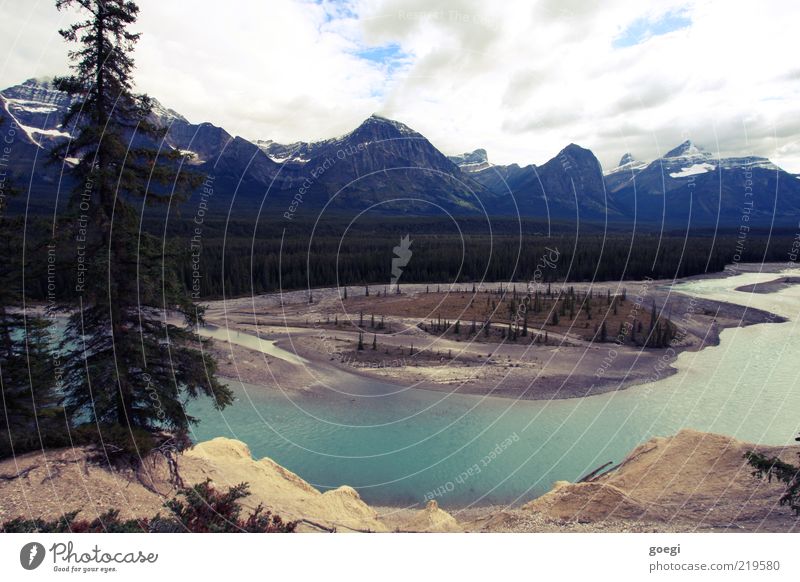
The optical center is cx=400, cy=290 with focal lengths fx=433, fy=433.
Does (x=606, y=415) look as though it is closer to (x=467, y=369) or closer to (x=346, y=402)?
(x=467, y=369)

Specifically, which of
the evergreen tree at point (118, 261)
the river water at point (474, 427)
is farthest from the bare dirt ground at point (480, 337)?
the evergreen tree at point (118, 261)

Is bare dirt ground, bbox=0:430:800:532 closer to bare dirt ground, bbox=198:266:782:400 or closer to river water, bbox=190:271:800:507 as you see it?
river water, bbox=190:271:800:507

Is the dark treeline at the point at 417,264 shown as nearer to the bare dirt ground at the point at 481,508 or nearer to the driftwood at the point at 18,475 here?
the bare dirt ground at the point at 481,508

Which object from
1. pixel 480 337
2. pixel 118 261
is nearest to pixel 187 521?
pixel 118 261

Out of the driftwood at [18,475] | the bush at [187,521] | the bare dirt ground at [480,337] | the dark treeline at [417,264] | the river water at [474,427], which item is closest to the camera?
the bush at [187,521]

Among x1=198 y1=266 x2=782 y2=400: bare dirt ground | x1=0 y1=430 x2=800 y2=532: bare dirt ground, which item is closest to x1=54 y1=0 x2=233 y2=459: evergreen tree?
x1=0 y1=430 x2=800 y2=532: bare dirt ground

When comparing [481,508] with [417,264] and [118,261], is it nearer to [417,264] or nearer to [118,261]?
[118,261]
